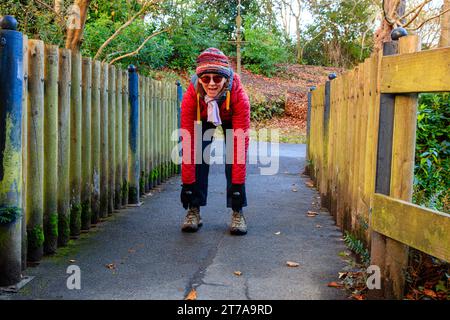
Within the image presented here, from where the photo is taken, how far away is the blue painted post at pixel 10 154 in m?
3.29

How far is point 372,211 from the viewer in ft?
11.1

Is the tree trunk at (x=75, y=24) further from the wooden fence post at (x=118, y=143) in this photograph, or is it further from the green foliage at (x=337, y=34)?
the green foliage at (x=337, y=34)

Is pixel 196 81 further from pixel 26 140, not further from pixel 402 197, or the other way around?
pixel 402 197

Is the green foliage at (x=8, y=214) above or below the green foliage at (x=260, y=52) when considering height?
below

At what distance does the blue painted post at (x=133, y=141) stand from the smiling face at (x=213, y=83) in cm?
190

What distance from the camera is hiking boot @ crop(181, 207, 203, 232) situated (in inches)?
196

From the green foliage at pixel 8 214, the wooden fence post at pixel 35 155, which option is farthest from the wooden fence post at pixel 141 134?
the green foliage at pixel 8 214

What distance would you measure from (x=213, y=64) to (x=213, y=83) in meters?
0.17

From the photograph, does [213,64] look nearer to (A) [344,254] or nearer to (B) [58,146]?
(B) [58,146]

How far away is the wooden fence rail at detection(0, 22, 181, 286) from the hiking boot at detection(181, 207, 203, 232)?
35.5 inches

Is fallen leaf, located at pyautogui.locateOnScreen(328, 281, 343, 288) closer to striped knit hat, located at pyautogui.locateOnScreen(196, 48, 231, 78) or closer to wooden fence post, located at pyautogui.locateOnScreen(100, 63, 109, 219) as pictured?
striped knit hat, located at pyautogui.locateOnScreen(196, 48, 231, 78)

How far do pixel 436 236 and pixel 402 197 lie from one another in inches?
19.8

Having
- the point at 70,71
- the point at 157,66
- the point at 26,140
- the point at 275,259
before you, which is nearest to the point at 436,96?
the point at 275,259
